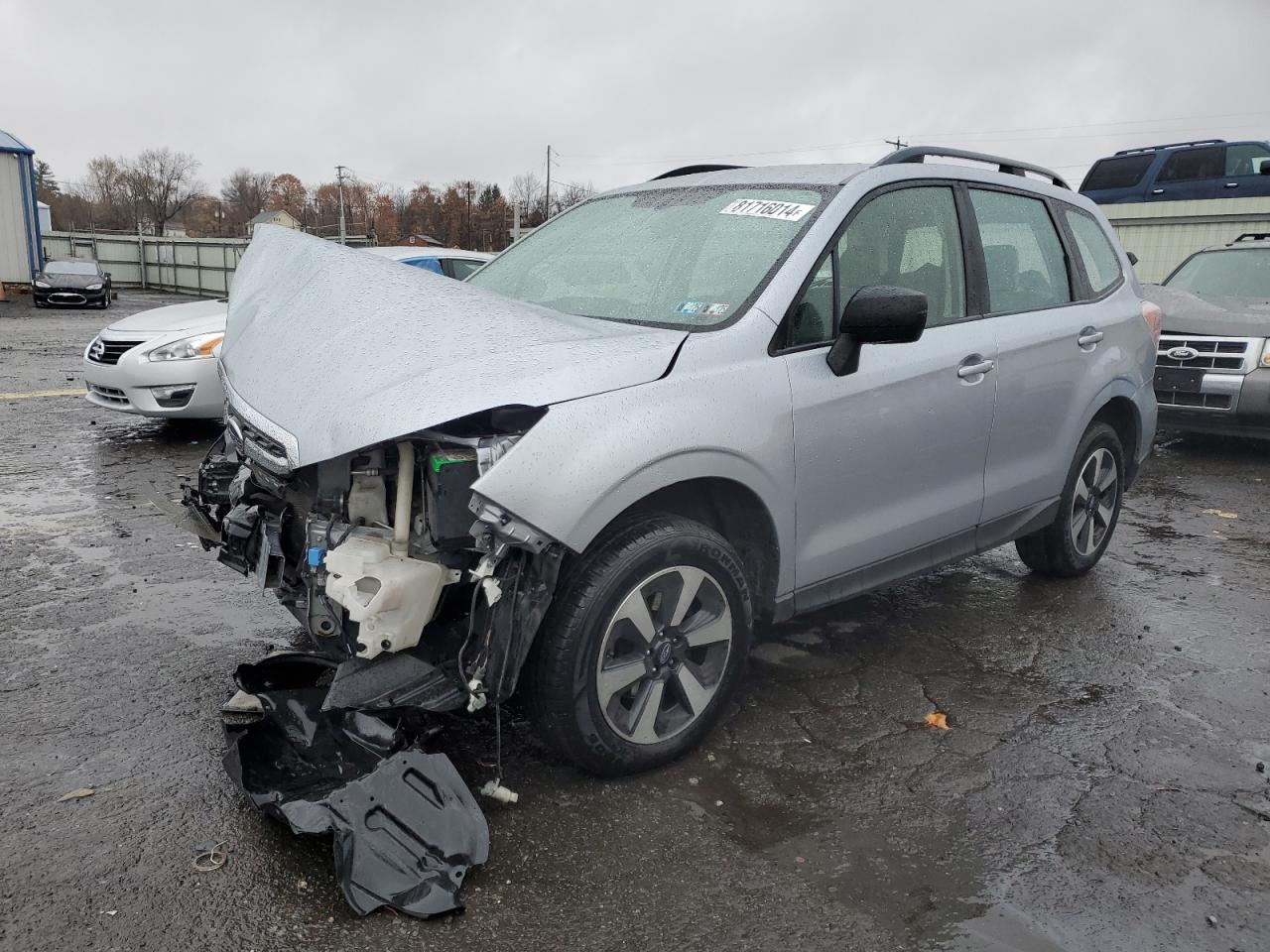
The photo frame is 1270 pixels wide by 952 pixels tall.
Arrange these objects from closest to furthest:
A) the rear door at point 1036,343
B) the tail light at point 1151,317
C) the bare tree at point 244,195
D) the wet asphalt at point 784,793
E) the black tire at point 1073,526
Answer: the wet asphalt at point 784,793, the rear door at point 1036,343, the black tire at point 1073,526, the tail light at point 1151,317, the bare tree at point 244,195

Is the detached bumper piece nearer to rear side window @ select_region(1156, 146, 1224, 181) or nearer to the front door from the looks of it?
the front door

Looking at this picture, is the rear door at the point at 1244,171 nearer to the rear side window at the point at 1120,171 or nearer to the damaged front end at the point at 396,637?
the rear side window at the point at 1120,171

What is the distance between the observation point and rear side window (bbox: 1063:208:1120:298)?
4832 mm

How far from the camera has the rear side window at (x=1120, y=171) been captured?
17734 mm

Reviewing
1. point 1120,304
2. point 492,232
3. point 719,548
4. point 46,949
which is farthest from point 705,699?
point 492,232

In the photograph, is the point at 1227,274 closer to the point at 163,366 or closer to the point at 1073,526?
the point at 1073,526

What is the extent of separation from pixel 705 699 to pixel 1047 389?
86.8 inches

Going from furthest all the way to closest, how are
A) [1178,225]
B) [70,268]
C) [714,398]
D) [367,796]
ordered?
[70,268] → [1178,225] → [714,398] → [367,796]

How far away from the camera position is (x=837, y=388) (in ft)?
11.3

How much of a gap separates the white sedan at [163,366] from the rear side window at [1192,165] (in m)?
14.1

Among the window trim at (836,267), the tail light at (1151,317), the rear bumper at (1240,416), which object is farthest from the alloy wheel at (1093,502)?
the rear bumper at (1240,416)

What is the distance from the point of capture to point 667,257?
12.3 feet

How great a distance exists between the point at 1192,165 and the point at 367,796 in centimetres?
1865

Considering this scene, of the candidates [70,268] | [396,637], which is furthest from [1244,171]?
[70,268]
